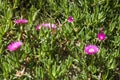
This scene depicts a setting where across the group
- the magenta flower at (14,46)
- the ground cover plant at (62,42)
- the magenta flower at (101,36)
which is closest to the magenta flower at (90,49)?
the ground cover plant at (62,42)

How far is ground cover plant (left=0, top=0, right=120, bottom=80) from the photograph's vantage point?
192 centimetres

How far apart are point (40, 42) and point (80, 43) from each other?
0.82 ft

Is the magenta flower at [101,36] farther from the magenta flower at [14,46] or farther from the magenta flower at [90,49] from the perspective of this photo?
the magenta flower at [14,46]

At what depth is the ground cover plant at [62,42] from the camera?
75.4 inches

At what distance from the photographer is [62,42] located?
220 centimetres

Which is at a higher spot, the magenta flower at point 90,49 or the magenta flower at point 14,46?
the magenta flower at point 14,46

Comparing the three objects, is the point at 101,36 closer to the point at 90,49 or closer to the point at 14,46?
the point at 90,49

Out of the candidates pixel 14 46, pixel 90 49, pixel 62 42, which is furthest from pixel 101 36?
pixel 14 46

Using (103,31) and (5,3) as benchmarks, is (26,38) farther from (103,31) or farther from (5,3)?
(103,31)

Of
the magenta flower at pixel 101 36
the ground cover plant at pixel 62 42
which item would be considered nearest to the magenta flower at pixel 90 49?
the ground cover plant at pixel 62 42

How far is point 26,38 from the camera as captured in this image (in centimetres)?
218

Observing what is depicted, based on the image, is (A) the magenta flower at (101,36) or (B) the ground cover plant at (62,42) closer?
Result: (B) the ground cover plant at (62,42)

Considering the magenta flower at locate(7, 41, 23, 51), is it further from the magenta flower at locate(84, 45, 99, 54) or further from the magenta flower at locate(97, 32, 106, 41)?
the magenta flower at locate(97, 32, 106, 41)

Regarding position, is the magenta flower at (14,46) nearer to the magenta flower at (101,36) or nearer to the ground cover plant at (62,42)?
the ground cover plant at (62,42)
